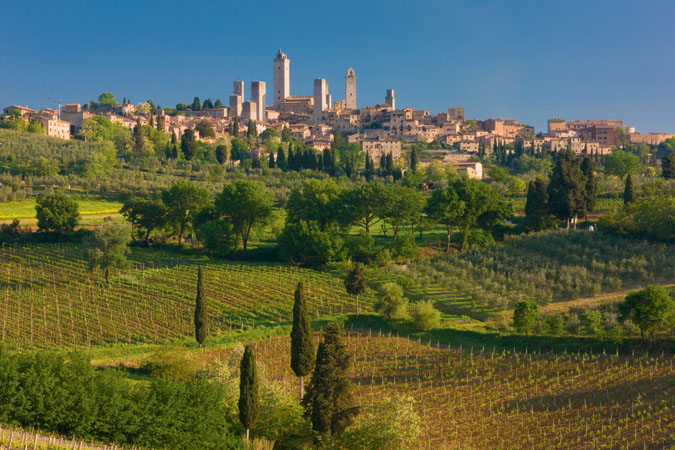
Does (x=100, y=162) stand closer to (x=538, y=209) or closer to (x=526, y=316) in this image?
(x=538, y=209)

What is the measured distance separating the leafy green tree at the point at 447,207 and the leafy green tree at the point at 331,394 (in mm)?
35779

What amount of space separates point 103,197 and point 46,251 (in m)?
24.3

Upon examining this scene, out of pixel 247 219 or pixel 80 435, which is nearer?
pixel 80 435

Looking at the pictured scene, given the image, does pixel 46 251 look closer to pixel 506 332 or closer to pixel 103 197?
pixel 103 197

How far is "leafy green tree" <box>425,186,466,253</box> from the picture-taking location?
59.6 meters

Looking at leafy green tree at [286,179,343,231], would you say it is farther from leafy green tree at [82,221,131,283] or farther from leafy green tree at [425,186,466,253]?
leafy green tree at [82,221,131,283]

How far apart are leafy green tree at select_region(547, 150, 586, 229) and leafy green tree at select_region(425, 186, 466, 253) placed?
10.0m

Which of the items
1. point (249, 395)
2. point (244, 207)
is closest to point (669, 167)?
point (244, 207)

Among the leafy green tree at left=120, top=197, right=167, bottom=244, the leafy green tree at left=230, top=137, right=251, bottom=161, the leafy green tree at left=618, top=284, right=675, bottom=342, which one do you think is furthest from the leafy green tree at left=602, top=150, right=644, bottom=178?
the leafy green tree at left=618, top=284, right=675, bottom=342

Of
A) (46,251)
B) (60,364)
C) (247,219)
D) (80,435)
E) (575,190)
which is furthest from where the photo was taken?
(575,190)

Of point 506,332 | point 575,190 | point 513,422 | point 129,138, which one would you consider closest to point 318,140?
point 129,138

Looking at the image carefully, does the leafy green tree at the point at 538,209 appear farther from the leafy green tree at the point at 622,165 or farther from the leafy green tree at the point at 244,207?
the leafy green tree at the point at 622,165

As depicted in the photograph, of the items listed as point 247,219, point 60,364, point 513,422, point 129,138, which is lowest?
point 513,422

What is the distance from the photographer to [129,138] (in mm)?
120562
